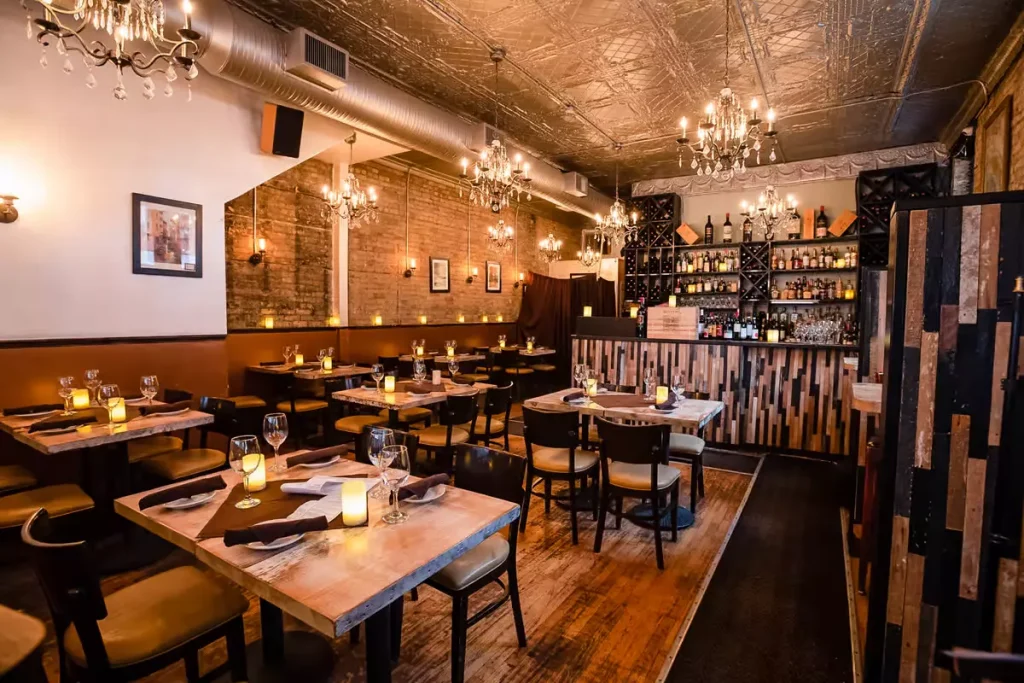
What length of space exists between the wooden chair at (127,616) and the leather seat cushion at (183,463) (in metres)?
1.74

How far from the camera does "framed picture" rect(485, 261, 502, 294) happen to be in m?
10.5

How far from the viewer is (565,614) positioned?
2596mm

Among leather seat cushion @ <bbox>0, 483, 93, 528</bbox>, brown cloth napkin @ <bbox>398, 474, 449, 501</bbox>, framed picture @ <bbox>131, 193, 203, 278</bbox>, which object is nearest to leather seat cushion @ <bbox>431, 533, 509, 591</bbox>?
brown cloth napkin @ <bbox>398, 474, 449, 501</bbox>

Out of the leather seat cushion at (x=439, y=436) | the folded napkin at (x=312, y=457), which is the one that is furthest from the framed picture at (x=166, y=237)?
the folded napkin at (x=312, y=457)

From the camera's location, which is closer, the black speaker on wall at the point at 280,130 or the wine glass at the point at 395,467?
the wine glass at the point at 395,467

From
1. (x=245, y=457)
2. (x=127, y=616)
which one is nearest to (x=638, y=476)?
(x=245, y=457)

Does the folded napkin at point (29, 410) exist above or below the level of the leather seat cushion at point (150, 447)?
above

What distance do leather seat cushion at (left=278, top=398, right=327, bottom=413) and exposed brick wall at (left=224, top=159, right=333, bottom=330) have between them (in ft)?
4.40

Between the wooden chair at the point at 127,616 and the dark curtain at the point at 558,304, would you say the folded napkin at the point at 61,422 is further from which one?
the dark curtain at the point at 558,304

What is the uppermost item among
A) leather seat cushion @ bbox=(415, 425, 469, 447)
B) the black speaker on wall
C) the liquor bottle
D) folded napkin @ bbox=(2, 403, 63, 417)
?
the black speaker on wall

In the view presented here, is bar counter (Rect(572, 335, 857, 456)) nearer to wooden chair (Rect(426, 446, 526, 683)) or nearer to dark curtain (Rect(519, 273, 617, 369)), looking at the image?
wooden chair (Rect(426, 446, 526, 683))

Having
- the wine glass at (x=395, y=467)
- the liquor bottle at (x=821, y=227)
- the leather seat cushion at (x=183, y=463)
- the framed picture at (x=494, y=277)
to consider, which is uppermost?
the liquor bottle at (x=821, y=227)

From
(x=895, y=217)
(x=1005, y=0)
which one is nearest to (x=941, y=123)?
(x=1005, y=0)

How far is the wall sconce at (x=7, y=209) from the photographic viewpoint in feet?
12.2
